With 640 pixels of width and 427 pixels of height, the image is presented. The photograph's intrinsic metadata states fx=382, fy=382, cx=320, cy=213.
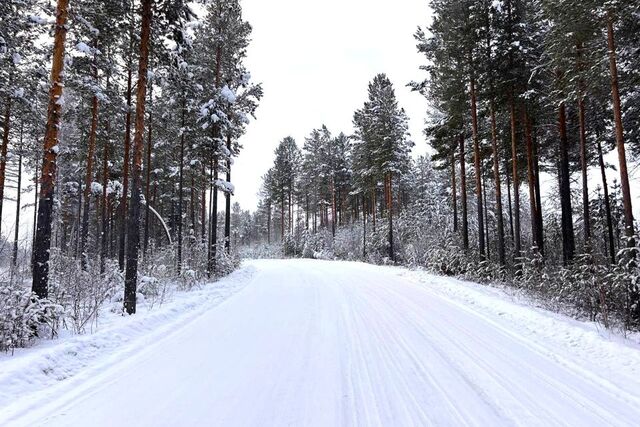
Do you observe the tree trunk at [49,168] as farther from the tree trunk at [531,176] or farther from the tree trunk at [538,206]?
the tree trunk at [538,206]

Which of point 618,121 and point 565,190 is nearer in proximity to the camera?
point 618,121

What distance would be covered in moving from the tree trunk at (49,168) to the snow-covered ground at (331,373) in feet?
5.38

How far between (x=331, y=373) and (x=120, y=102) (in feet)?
54.1

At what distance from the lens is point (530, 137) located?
17453mm

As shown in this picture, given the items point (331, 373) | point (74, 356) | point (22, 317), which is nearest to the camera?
point (331, 373)

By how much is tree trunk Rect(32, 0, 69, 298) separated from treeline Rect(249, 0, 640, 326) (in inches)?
444

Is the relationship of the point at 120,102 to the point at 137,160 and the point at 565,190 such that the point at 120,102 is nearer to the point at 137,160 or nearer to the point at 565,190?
the point at 137,160

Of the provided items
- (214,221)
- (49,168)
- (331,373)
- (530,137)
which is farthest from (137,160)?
(530,137)

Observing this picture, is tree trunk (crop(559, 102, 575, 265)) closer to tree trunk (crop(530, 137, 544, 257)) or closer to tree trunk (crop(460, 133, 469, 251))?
tree trunk (crop(530, 137, 544, 257))

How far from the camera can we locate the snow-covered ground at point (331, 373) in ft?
13.0

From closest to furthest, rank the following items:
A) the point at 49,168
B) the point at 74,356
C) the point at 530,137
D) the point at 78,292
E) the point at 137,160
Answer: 1. the point at 74,356
2. the point at 49,168
3. the point at 78,292
4. the point at 137,160
5. the point at 530,137

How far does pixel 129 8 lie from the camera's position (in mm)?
10484

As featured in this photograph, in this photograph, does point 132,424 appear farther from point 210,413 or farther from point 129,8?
point 129,8

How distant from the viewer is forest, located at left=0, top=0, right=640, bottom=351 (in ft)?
28.9
